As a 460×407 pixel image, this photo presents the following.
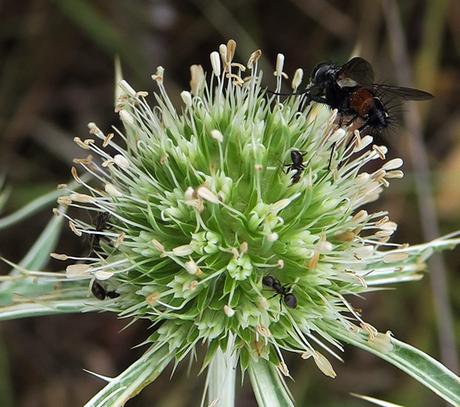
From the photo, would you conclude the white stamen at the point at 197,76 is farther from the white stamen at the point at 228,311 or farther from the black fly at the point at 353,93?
the white stamen at the point at 228,311

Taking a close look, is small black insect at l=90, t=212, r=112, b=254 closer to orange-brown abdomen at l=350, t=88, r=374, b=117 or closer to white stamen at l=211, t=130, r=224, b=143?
white stamen at l=211, t=130, r=224, b=143

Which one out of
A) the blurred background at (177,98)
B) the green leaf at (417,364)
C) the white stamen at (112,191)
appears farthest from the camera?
the blurred background at (177,98)

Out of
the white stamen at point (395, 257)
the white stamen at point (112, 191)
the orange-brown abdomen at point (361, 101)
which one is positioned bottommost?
the white stamen at point (112, 191)

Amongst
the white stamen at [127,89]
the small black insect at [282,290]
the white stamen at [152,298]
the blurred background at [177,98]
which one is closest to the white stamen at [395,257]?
the small black insect at [282,290]

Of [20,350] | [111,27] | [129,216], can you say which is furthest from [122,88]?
[20,350]

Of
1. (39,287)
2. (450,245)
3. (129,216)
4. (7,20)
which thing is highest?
(7,20)

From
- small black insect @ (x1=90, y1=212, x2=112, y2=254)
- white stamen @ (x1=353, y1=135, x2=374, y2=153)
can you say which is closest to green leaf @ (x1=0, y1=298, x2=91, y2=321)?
small black insect @ (x1=90, y1=212, x2=112, y2=254)

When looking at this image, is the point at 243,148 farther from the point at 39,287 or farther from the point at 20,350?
the point at 20,350

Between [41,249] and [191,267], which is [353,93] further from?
[41,249]
